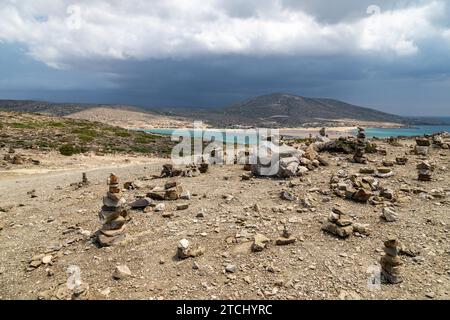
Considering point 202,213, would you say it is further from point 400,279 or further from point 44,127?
point 44,127

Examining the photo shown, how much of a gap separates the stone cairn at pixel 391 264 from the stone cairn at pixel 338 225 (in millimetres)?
1360

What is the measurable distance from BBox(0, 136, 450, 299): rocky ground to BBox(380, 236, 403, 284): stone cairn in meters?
0.19

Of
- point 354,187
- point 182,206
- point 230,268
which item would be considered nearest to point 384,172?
point 354,187

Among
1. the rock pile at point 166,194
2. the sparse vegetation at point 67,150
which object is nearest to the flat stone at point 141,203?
the rock pile at point 166,194

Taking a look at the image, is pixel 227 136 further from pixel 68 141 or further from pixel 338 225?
pixel 338 225

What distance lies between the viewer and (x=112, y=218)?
882cm

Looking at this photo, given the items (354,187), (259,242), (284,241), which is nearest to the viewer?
(259,242)

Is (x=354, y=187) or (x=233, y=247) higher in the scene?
(x=354, y=187)

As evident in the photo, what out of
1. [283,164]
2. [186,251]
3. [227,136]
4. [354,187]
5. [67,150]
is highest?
[283,164]

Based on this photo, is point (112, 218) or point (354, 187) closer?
point (112, 218)

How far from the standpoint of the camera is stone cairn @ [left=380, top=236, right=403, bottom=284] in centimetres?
653

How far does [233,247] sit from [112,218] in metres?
3.45

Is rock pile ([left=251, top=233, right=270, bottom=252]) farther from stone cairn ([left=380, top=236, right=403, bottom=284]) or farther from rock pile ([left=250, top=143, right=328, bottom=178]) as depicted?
rock pile ([left=250, top=143, right=328, bottom=178])

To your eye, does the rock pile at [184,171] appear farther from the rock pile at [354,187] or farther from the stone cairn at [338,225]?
the stone cairn at [338,225]
